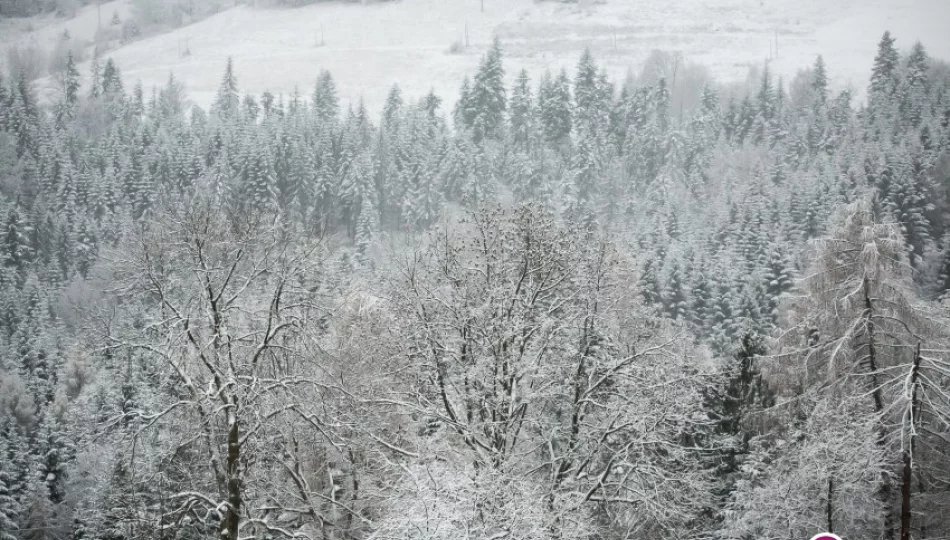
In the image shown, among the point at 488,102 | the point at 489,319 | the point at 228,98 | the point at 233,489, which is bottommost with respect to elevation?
the point at 233,489

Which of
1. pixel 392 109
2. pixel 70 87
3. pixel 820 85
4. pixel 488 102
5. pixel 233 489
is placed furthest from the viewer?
pixel 70 87

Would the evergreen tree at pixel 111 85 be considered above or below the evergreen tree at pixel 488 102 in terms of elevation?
above

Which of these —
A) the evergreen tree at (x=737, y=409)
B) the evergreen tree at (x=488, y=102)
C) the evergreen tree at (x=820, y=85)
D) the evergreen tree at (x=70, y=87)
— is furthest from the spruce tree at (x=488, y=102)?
the evergreen tree at (x=70, y=87)

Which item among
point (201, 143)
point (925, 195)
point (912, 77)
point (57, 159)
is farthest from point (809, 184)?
point (57, 159)

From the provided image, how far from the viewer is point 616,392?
18719 mm

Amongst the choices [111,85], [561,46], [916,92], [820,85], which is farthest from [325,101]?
[916,92]

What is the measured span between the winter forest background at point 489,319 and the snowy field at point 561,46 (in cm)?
3127

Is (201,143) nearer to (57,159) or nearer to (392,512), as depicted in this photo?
(57,159)

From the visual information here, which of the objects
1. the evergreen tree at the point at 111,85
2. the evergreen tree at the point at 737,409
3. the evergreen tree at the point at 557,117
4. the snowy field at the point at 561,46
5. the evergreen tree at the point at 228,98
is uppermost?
the snowy field at the point at 561,46

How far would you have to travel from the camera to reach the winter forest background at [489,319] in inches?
622

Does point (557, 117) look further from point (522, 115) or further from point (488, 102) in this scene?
point (488, 102)

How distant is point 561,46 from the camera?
183500 millimetres

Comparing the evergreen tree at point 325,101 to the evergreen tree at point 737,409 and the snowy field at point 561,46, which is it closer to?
the snowy field at point 561,46

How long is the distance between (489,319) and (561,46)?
175301mm
